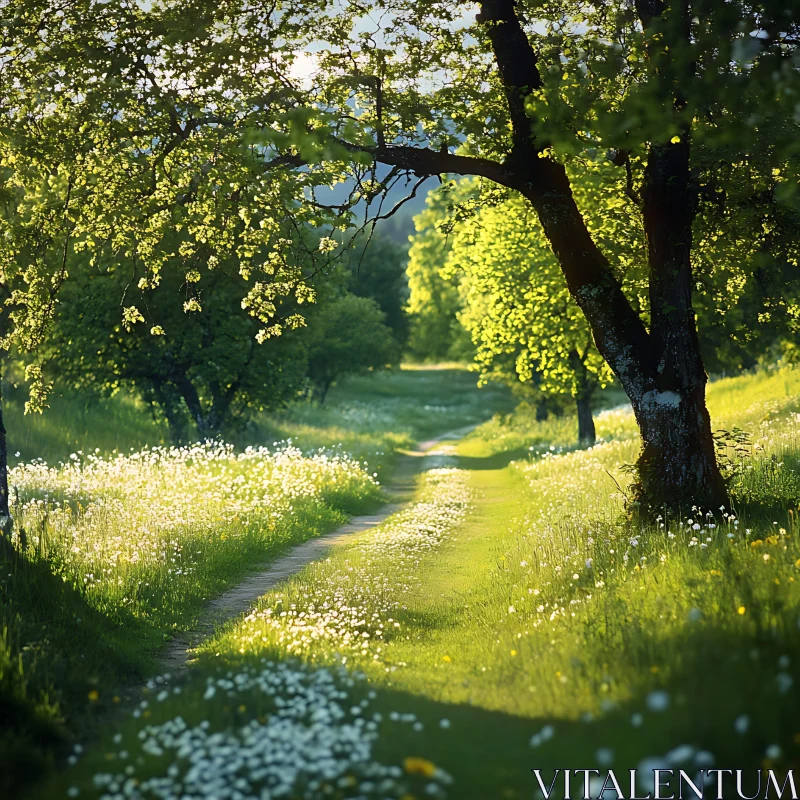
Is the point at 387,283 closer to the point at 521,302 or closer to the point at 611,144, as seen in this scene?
the point at 521,302

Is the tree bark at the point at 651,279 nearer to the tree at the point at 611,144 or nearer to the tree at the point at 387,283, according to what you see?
the tree at the point at 611,144

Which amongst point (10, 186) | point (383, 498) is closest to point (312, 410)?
point (383, 498)

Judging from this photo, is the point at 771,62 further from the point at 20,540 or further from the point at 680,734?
the point at 20,540

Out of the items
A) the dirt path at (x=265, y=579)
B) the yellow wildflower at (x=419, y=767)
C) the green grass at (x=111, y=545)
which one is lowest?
the dirt path at (x=265, y=579)

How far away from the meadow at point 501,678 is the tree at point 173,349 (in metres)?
15.7

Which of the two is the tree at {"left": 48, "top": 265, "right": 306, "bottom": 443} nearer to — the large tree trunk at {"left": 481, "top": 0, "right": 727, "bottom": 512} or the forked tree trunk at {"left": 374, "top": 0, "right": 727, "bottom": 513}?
the forked tree trunk at {"left": 374, "top": 0, "right": 727, "bottom": 513}

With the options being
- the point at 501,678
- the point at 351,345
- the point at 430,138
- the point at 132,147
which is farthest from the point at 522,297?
the point at 351,345

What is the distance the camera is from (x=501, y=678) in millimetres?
6527

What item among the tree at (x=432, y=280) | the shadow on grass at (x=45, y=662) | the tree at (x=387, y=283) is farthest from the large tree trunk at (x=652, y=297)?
the tree at (x=387, y=283)

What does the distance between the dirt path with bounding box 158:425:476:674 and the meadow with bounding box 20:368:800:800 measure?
1.35 ft

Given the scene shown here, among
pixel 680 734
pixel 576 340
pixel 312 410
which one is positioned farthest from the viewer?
pixel 312 410

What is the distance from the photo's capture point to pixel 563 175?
38.4 ft

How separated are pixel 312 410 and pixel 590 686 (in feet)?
152

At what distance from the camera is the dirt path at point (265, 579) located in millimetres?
9359
